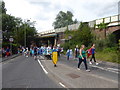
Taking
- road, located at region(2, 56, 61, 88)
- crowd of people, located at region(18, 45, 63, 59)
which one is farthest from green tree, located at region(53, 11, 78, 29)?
road, located at region(2, 56, 61, 88)

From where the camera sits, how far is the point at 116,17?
28.4 m

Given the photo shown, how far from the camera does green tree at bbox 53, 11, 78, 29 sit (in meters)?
105

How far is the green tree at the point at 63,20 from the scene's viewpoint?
346 ft

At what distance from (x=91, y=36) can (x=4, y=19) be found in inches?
1079

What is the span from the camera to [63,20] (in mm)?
106062

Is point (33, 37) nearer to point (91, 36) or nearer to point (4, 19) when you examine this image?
point (4, 19)

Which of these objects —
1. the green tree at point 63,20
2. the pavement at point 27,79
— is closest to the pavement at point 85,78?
the pavement at point 27,79

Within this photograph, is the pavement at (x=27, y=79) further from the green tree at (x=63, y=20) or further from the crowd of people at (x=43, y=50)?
the green tree at (x=63, y=20)

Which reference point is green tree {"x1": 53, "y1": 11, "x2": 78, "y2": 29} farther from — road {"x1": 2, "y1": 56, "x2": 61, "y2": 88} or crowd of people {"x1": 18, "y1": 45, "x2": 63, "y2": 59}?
road {"x1": 2, "y1": 56, "x2": 61, "y2": 88}

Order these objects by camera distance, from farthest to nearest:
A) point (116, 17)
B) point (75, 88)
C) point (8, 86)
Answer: point (116, 17)
point (8, 86)
point (75, 88)

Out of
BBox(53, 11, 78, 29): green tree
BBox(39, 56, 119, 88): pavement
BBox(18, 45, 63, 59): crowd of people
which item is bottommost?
BBox(39, 56, 119, 88): pavement

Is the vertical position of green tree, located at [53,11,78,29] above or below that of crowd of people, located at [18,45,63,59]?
above

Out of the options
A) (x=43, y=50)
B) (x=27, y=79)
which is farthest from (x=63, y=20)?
(x=27, y=79)

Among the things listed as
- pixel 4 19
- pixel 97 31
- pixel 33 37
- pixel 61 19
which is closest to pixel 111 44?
pixel 97 31
